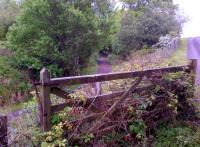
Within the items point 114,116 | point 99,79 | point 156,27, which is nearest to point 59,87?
point 99,79

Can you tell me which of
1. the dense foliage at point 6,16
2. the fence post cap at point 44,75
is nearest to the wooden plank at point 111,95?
the fence post cap at point 44,75

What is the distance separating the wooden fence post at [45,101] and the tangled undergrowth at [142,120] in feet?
0.37

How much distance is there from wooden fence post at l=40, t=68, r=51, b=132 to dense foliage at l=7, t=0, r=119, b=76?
48.5 ft

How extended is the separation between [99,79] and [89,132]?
88 cm

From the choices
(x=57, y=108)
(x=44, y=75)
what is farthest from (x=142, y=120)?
(x=44, y=75)

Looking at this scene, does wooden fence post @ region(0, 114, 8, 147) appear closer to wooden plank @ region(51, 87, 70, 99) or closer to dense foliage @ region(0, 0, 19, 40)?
wooden plank @ region(51, 87, 70, 99)

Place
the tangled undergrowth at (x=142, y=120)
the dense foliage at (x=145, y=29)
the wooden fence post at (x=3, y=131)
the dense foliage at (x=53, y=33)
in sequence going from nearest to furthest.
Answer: the wooden fence post at (x=3, y=131) < the tangled undergrowth at (x=142, y=120) < the dense foliage at (x=53, y=33) < the dense foliage at (x=145, y=29)

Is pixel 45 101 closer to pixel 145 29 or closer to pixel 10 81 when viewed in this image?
pixel 10 81

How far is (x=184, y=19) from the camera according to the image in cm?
3372

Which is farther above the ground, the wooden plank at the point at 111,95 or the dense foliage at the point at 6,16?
the dense foliage at the point at 6,16

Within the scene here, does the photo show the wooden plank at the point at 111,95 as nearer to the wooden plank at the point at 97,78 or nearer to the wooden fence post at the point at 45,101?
the wooden plank at the point at 97,78

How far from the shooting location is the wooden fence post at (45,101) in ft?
13.1

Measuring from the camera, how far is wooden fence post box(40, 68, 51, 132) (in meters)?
3.98

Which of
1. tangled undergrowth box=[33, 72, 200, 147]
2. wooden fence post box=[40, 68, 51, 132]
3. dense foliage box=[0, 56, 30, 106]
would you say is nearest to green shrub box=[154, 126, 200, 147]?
tangled undergrowth box=[33, 72, 200, 147]
